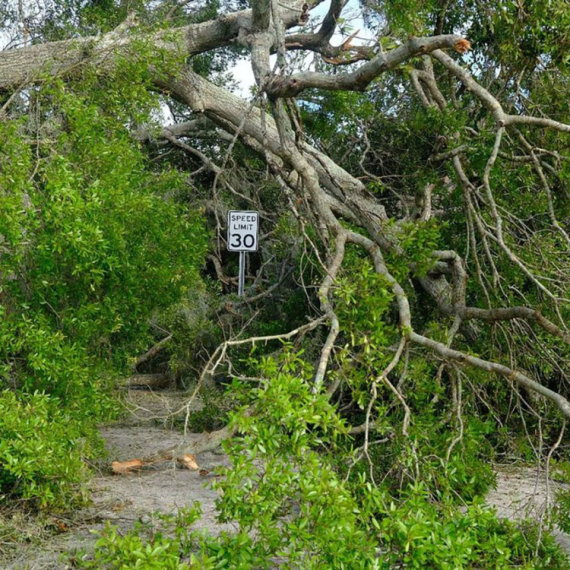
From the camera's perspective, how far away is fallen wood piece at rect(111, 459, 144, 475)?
23.1 ft

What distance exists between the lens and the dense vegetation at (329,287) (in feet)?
13.1

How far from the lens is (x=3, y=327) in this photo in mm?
5547

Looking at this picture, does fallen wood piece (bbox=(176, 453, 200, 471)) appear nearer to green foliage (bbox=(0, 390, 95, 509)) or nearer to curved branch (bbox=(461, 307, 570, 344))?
green foliage (bbox=(0, 390, 95, 509))

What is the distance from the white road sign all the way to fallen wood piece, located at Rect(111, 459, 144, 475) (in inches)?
102

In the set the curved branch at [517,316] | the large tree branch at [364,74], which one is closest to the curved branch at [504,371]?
the curved branch at [517,316]

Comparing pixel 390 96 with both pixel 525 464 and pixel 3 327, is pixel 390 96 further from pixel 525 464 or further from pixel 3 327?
pixel 3 327

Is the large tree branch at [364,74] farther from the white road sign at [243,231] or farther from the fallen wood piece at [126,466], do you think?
the fallen wood piece at [126,466]

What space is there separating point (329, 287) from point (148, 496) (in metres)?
2.32

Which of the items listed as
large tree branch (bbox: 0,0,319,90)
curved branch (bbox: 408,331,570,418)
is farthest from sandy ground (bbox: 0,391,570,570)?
large tree branch (bbox: 0,0,319,90)

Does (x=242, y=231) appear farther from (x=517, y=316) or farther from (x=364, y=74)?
(x=517, y=316)

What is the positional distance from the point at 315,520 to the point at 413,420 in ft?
A: 5.54

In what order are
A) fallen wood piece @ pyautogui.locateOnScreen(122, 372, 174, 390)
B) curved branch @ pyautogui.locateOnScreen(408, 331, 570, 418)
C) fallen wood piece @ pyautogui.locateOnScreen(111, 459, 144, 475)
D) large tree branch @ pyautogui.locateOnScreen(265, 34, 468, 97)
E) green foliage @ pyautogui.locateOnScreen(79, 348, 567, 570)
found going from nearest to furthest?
green foliage @ pyautogui.locateOnScreen(79, 348, 567, 570), curved branch @ pyautogui.locateOnScreen(408, 331, 570, 418), large tree branch @ pyautogui.locateOnScreen(265, 34, 468, 97), fallen wood piece @ pyautogui.locateOnScreen(111, 459, 144, 475), fallen wood piece @ pyautogui.locateOnScreen(122, 372, 174, 390)

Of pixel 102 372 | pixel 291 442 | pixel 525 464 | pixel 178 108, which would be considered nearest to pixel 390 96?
pixel 178 108

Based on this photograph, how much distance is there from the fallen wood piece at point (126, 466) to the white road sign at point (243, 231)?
2597 mm
